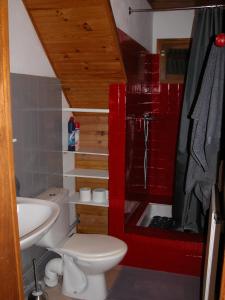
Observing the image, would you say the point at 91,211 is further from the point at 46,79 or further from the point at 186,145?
the point at 46,79

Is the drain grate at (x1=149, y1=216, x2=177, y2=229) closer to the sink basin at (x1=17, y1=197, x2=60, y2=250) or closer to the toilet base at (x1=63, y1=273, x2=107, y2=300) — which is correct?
the toilet base at (x1=63, y1=273, x2=107, y2=300)

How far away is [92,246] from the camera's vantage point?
2.32 metres

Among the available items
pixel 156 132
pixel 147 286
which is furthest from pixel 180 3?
pixel 147 286

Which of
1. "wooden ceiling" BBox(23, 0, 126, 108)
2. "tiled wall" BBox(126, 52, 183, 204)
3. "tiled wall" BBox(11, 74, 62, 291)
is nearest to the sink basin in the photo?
"tiled wall" BBox(11, 74, 62, 291)

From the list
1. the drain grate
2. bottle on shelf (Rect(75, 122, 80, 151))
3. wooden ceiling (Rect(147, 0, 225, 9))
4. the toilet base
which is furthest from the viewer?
the drain grate

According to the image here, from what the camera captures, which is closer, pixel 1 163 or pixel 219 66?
pixel 1 163

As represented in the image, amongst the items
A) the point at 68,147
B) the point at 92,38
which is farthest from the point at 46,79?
the point at 68,147

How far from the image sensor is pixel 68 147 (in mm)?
2906

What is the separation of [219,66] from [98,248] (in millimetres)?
1472

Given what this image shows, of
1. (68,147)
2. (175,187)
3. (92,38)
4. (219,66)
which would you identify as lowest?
(175,187)

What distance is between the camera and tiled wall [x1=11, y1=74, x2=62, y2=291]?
6.98ft

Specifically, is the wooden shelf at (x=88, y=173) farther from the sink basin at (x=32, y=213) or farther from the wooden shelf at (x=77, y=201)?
the sink basin at (x=32, y=213)

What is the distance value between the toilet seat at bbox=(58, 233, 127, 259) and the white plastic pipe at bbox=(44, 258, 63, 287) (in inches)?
8.1

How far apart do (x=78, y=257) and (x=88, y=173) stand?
0.93m
